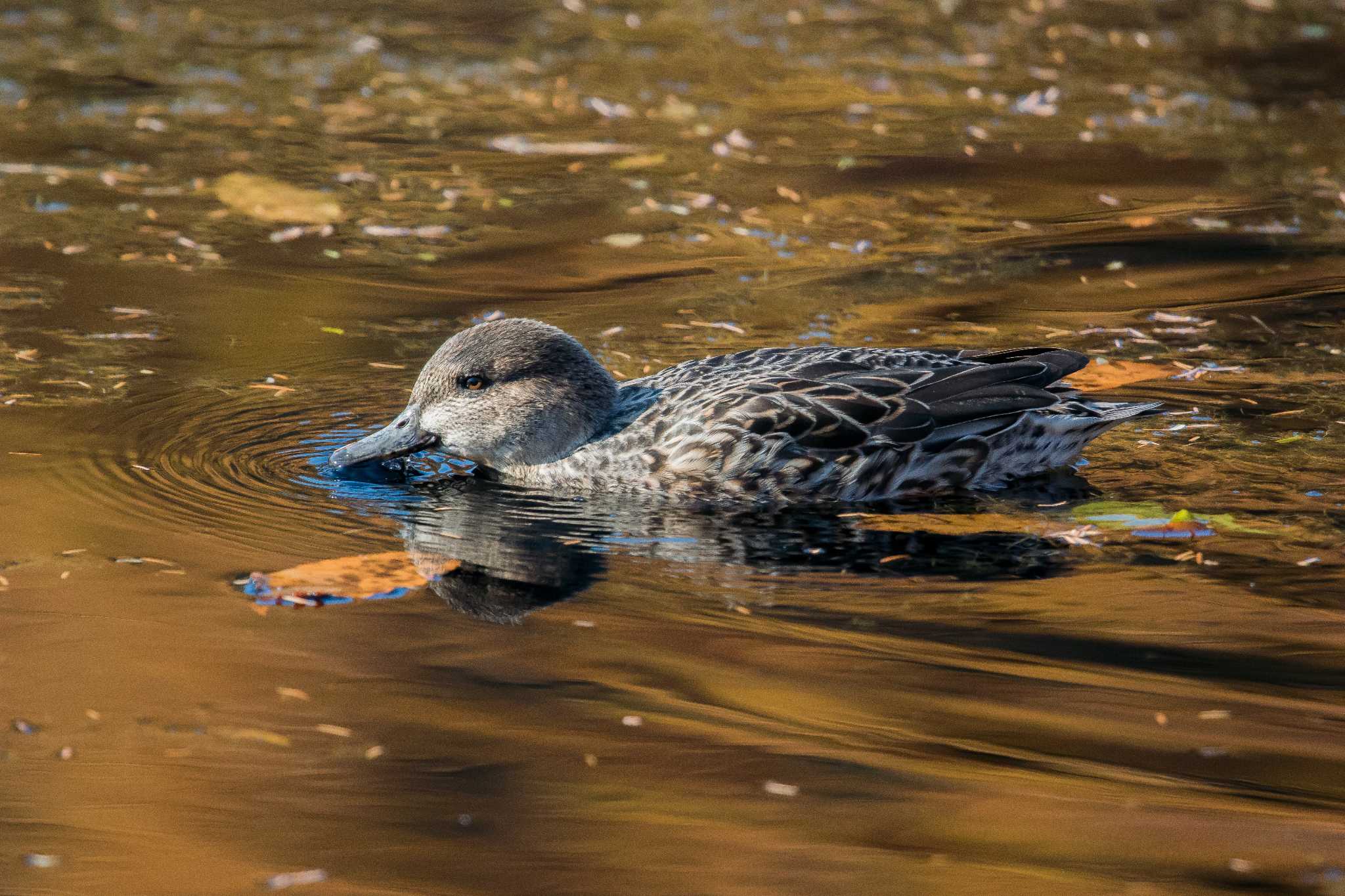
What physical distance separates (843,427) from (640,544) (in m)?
1.21

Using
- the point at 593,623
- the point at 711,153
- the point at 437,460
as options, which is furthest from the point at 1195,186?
the point at 593,623

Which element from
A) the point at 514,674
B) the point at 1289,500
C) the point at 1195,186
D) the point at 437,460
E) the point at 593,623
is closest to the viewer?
the point at 514,674

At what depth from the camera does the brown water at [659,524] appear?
5250 mm

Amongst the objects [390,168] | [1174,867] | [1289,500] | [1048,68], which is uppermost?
[1048,68]

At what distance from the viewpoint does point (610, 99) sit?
1655 cm

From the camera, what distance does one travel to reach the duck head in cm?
855

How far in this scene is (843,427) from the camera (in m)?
8.20

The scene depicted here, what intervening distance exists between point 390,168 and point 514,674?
8894 mm

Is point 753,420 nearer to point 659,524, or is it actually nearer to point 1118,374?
point 659,524

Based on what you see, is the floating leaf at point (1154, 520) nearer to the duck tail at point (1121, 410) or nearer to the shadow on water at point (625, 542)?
the shadow on water at point (625, 542)

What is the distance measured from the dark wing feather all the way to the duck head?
783 mm

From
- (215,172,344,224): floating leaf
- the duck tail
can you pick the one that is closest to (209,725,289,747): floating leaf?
the duck tail

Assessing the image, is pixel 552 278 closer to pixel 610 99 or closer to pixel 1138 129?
pixel 610 99

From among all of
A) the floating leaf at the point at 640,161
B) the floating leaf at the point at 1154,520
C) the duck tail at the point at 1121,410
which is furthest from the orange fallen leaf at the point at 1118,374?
the floating leaf at the point at 640,161
